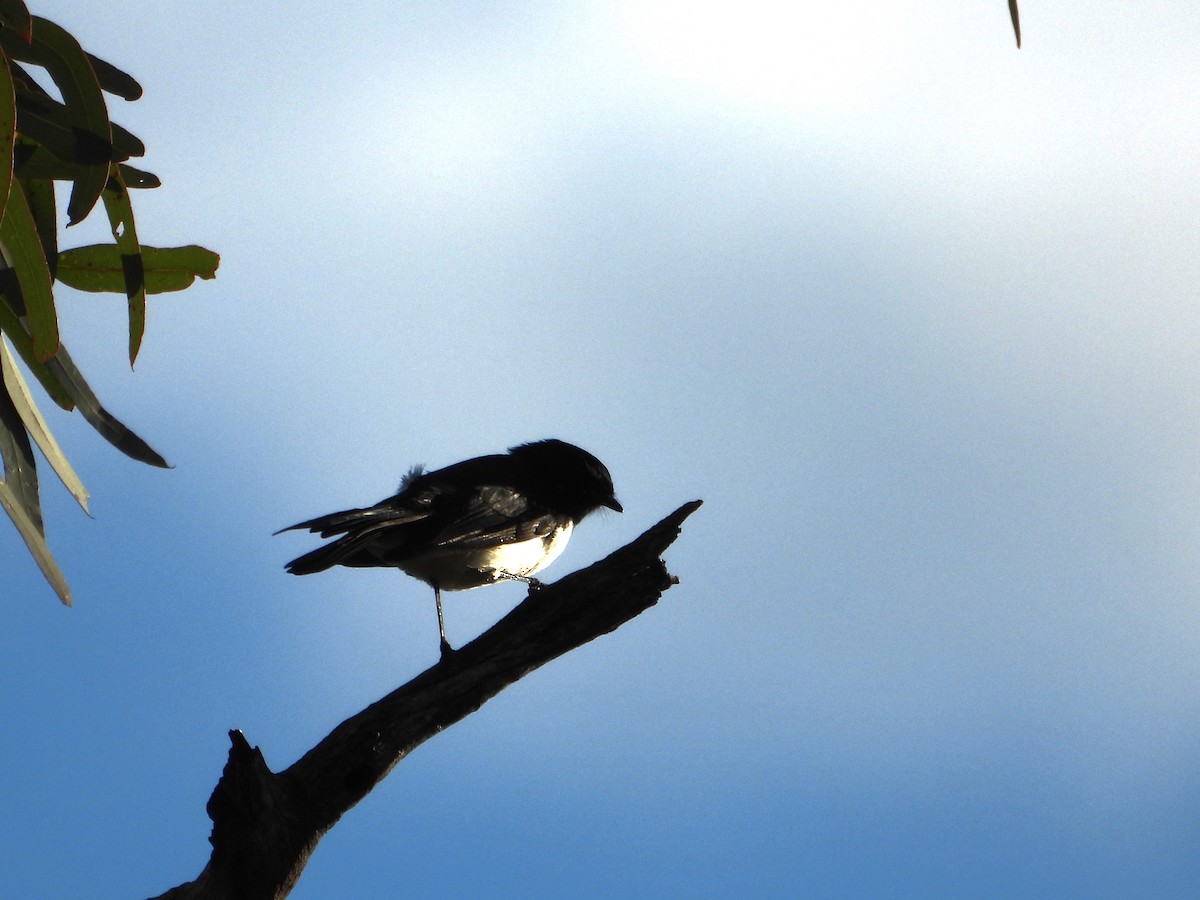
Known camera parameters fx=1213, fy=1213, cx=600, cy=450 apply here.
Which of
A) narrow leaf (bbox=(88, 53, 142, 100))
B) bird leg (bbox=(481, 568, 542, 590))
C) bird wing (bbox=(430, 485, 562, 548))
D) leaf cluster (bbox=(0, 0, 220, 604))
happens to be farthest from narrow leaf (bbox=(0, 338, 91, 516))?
bird leg (bbox=(481, 568, 542, 590))

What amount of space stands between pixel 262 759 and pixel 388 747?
442 millimetres

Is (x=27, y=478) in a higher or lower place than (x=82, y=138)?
lower

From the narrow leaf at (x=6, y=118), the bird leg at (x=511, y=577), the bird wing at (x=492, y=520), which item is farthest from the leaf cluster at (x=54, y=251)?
the bird leg at (x=511, y=577)

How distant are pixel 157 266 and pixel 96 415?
57 cm

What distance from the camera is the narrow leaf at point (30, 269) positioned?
3889mm

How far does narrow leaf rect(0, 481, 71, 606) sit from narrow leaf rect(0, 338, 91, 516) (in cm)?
22

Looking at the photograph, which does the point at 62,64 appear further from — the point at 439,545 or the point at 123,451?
the point at 439,545

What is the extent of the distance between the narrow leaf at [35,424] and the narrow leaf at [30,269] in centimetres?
30

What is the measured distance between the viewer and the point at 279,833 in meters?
3.41

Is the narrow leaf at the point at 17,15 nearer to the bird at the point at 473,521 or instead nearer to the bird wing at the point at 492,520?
the bird at the point at 473,521

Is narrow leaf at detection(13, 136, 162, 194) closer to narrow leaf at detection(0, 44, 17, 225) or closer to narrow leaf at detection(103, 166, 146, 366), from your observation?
narrow leaf at detection(103, 166, 146, 366)

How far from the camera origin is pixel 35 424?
4281 millimetres

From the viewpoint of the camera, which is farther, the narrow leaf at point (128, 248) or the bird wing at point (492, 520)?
the bird wing at point (492, 520)

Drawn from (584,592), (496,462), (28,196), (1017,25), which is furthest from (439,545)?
(1017,25)
